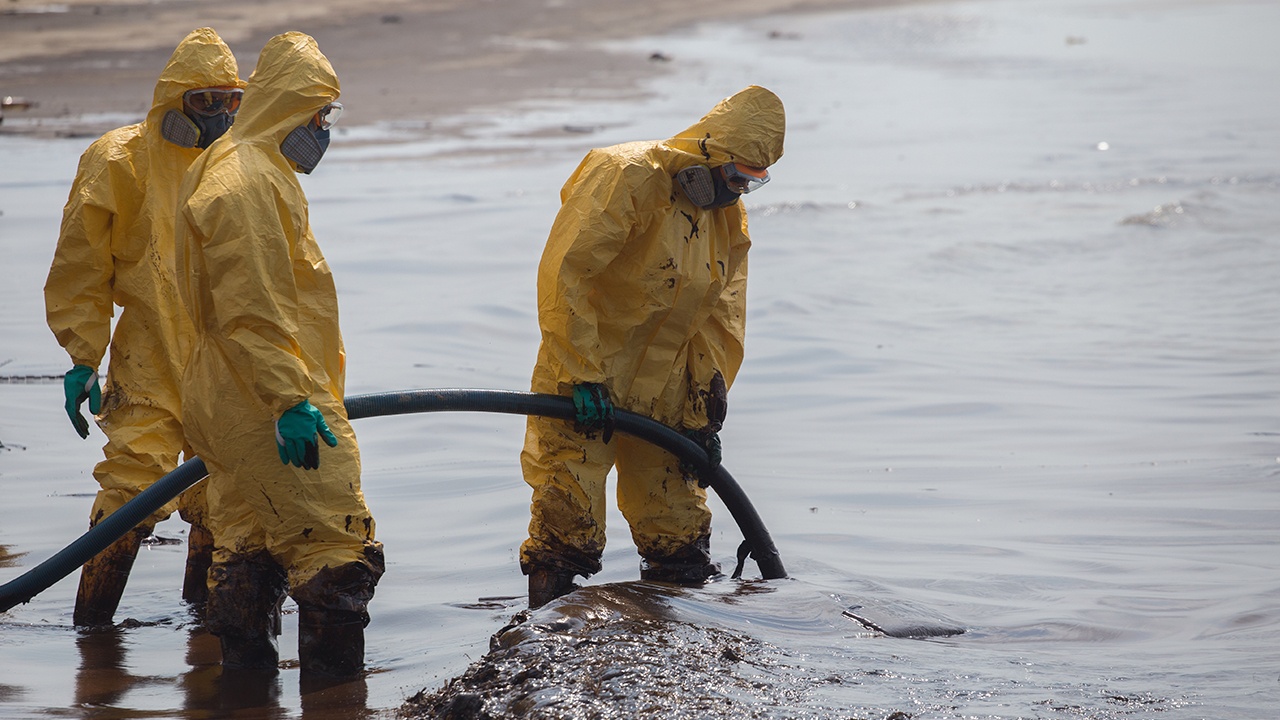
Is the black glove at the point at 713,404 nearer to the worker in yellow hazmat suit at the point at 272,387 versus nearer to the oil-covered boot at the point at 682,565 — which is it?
the oil-covered boot at the point at 682,565

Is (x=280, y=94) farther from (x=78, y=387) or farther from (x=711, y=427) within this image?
(x=711, y=427)

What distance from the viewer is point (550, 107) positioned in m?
18.7

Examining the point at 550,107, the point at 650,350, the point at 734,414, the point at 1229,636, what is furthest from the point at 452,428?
the point at 550,107

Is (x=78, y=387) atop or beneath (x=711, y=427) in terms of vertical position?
atop

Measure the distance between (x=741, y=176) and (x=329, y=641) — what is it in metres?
1.87

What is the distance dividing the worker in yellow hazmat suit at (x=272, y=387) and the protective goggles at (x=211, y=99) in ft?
2.46

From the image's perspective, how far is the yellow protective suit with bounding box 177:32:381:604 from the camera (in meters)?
3.49

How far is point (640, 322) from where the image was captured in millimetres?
A: 4508

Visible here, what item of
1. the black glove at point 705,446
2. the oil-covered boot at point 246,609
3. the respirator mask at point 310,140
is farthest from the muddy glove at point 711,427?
the respirator mask at point 310,140

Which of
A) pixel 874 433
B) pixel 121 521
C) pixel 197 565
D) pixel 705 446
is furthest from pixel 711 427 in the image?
pixel 874 433

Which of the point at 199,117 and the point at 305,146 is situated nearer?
the point at 305,146

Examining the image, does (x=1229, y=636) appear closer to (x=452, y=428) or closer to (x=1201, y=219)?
(x=452, y=428)

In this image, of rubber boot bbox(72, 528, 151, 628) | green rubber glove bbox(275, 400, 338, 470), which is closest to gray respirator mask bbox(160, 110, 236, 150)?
rubber boot bbox(72, 528, 151, 628)

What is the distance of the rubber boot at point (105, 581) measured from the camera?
14.4 ft
